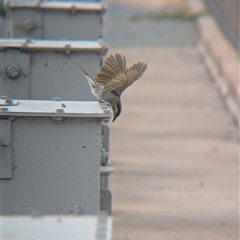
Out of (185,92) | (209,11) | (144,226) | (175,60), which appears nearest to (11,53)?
(144,226)

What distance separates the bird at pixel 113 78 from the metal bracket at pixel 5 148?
26.6 inches

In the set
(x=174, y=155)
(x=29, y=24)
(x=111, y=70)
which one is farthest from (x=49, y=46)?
(x=174, y=155)

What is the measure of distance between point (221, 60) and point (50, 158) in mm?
7740

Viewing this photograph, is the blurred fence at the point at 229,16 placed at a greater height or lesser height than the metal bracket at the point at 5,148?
greater

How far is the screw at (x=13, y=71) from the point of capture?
6.09 m

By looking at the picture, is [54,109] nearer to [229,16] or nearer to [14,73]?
[14,73]

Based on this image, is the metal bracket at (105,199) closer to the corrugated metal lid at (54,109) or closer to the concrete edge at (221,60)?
the corrugated metal lid at (54,109)

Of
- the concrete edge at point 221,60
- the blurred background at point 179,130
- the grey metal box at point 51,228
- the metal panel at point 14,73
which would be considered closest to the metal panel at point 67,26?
the blurred background at point 179,130

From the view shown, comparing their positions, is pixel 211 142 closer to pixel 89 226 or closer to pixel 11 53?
pixel 11 53

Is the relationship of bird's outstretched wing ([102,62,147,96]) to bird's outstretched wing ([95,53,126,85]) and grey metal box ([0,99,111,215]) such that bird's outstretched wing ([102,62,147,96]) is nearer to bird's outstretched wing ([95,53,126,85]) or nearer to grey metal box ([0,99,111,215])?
bird's outstretched wing ([95,53,126,85])

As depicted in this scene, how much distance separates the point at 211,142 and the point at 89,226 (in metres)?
6.17

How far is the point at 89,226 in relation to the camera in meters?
3.03

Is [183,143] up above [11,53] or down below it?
below

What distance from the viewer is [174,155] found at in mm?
8617
